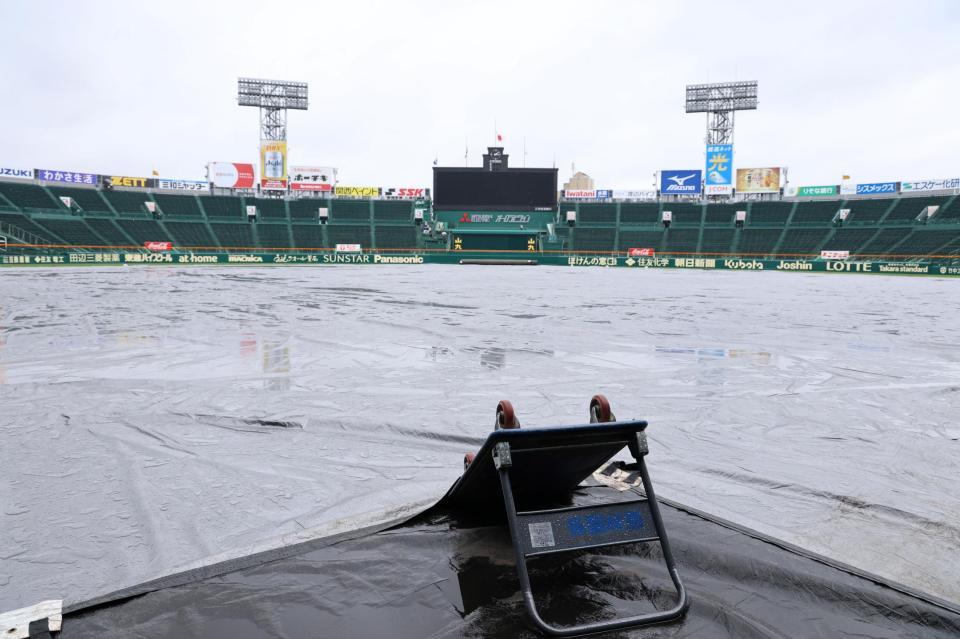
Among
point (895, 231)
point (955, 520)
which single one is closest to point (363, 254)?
point (895, 231)

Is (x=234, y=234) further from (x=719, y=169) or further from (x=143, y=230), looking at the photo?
(x=719, y=169)

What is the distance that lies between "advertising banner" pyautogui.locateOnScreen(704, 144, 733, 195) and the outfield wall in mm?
13000

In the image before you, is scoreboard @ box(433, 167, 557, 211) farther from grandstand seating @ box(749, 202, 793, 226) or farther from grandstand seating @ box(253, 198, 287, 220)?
grandstand seating @ box(749, 202, 793, 226)

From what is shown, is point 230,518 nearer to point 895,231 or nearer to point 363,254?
point 363,254

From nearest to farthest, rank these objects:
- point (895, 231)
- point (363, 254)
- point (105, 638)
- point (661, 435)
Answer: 1. point (105, 638)
2. point (661, 435)
3. point (895, 231)
4. point (363, 254)

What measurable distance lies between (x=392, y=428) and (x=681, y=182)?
208 ft

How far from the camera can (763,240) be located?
182 ft

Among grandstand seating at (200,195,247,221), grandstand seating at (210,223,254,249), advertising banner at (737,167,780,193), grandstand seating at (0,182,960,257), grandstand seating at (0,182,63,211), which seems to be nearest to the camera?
grandstand seating at (0,182,960,257)

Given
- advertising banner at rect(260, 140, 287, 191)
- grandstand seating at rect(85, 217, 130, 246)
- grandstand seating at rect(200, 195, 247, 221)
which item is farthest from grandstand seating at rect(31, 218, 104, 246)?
advertising banner at rect(260, 140, 287, 191)

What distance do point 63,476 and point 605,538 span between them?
336 cm

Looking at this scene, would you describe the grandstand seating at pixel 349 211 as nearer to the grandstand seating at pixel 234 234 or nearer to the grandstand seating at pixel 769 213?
the grandstand seating at pixel 234 234

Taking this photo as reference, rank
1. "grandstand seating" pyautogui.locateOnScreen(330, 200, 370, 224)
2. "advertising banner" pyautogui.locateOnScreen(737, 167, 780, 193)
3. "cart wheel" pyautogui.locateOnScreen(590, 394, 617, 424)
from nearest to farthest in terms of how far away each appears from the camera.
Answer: "cart wheel" pyautogui.locateOnScreen(590, 394, 617, 424) < "advertising banner" pyautogui.locateOnScreen(737, 167, 780, 193) < "grandstand seating" pyautogui.locateOnScreen(330, 200, 370, 224)

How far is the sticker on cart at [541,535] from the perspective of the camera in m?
2.30

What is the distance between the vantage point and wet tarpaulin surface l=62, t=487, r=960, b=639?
2.17 meters
